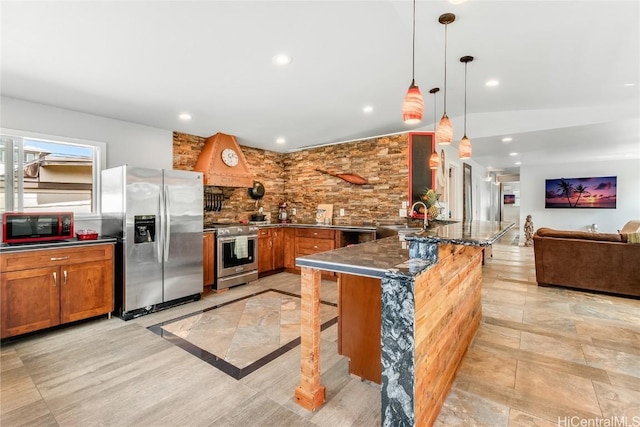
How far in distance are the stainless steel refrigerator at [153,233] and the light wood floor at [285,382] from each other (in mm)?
411

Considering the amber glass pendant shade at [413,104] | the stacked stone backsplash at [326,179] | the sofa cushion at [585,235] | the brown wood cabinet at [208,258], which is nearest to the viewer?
the amber glass pendant shade at [413,104]

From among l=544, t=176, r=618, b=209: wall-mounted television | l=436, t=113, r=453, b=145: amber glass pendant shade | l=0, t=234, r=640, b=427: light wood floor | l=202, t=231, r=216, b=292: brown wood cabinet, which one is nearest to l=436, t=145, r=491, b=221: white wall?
l=544, t=176, r=618, b=209: wall-mounted television

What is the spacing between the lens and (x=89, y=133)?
3.83 meters

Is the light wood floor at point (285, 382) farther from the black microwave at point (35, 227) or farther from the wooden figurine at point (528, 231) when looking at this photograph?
the wooden figurine at point (528, 231)

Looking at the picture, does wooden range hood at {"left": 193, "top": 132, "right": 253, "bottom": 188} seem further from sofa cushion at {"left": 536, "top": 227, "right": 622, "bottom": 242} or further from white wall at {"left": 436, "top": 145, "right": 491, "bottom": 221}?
sofa cushion at {"left": 536, "top": 227, "right": 622, "bottom": 242}

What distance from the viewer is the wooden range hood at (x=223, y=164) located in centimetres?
473

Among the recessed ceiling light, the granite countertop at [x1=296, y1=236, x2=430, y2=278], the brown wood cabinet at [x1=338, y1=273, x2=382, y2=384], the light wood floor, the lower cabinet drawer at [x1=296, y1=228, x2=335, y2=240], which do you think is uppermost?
the recessed ceiling light

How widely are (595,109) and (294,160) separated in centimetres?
490

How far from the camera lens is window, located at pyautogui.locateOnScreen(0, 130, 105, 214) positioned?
3311 mm

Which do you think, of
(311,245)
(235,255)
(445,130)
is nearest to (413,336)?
(445,130)

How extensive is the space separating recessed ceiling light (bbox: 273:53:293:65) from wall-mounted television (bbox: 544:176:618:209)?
356 inches

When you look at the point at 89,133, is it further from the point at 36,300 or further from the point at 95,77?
the point at 36,300

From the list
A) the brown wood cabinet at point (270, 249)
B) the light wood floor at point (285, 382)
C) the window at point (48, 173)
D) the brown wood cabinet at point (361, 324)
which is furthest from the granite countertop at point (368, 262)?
the window at point (48, 173)

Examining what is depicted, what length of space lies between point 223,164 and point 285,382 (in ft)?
12.1
